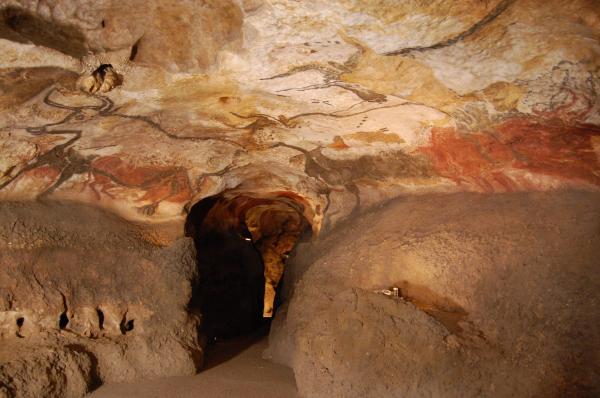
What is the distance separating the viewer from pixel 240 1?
2.37 meters

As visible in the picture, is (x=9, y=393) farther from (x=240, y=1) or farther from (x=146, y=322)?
(x=240, y=1)

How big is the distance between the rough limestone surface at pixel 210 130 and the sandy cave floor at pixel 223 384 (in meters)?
0.15

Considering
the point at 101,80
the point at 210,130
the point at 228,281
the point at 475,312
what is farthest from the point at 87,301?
the point at 475,312

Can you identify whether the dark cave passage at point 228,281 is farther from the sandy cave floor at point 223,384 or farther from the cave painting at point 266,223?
the sandy cave floor at point 223,384

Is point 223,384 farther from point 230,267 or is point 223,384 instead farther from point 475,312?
point 230,267

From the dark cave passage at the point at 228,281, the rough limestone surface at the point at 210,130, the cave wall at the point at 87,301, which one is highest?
the rough limestone surface at the point at 210,130

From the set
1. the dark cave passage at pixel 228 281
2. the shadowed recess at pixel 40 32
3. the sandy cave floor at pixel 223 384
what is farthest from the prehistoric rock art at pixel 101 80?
the dark cave passage at pixel 228 281

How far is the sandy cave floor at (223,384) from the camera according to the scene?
356 centimetres

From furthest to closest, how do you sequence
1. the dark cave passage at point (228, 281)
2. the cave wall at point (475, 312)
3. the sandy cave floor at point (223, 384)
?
1. the dark cave passage at point (228, 281)
2. the sandy cave floor at point (223, 384)
3. the cave wall at point (475, 312)

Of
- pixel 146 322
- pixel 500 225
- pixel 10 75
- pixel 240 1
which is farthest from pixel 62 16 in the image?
pixel 500 225

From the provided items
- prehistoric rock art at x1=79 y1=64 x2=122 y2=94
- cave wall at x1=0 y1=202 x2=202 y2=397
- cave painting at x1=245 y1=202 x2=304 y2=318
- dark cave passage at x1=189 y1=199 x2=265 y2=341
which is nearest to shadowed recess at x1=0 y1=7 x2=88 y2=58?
prehistoric rock art at x1=79 y1=64 x2=122 y2=94

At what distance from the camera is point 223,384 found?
392 cm

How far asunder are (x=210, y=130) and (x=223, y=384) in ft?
8.25

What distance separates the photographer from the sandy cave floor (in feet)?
11.7
